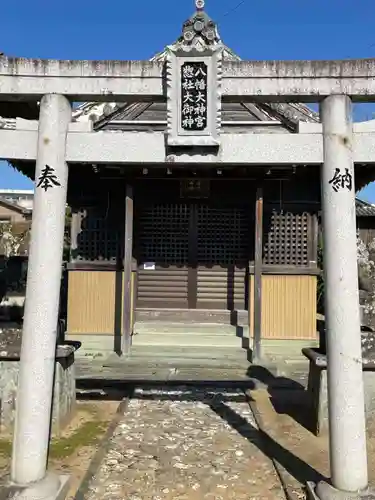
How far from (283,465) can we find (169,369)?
4891mm

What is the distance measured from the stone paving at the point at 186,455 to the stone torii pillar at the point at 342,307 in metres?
0.93

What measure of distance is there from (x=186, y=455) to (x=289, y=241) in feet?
24.3

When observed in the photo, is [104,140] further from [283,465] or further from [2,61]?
[283,465]

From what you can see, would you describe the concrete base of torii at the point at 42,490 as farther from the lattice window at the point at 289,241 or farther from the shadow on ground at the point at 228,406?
the lattice window at the point at 289,241

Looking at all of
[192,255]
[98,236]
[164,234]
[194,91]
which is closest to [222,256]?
[192,255]

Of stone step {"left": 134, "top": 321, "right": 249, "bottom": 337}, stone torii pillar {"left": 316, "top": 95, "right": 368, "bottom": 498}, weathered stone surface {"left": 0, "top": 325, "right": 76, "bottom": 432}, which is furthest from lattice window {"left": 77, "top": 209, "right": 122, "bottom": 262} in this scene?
stone torii pillar {"left": 316, "top": 95, "right": 368, "bottom": 498}

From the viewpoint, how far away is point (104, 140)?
450 cm

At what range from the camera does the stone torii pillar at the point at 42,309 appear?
13.9 feet

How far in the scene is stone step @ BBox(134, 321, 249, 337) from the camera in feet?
37.6

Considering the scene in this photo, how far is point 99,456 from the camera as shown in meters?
5.37

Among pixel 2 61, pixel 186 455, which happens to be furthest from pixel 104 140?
pixel 186 455

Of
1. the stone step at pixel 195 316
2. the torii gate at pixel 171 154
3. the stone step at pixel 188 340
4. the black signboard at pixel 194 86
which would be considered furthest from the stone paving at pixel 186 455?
the black signboard at pixel 194 86

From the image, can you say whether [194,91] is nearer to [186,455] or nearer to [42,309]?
[42,309]

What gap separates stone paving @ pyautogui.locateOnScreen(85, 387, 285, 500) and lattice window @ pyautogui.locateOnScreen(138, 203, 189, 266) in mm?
4893
